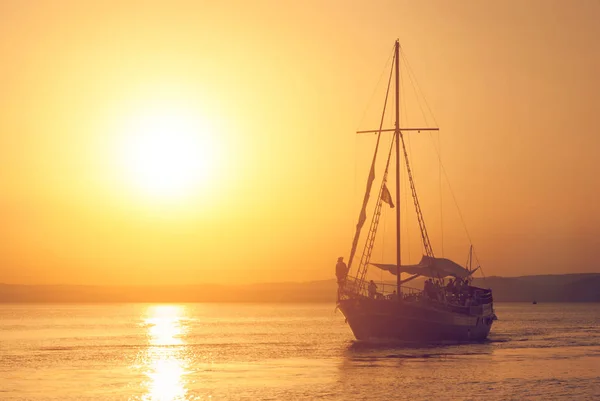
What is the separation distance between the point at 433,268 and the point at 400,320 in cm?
917

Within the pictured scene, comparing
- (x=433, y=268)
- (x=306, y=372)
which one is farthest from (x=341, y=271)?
(x=306, y=372)

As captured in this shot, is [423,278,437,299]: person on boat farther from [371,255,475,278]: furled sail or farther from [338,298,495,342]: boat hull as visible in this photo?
[371,255,475,278]: furled sail

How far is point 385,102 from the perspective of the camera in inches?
2943

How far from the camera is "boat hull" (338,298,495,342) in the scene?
229ft

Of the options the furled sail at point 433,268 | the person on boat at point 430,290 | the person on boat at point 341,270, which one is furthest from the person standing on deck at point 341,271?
the person on boat at point 430,290

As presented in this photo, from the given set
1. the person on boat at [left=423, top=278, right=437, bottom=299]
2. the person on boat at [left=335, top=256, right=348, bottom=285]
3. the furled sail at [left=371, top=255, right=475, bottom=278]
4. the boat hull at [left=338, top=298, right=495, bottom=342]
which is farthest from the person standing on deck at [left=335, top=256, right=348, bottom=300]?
the person on boat at [left=423, top=278, right=437, bottom=299]

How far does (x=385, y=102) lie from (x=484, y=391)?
3500cm

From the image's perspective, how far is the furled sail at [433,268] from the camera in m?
76.5

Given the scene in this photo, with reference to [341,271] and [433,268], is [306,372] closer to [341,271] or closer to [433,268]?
[341,271]

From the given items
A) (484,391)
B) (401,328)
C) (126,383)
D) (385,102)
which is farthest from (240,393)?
(385,102)

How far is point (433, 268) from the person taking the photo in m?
77.5

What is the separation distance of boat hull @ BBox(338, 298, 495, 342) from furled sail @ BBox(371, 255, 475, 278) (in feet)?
17.9

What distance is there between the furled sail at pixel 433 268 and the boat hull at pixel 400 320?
547cm

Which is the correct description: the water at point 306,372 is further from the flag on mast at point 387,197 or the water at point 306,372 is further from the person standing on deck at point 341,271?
the flag on mast at point 387,197
